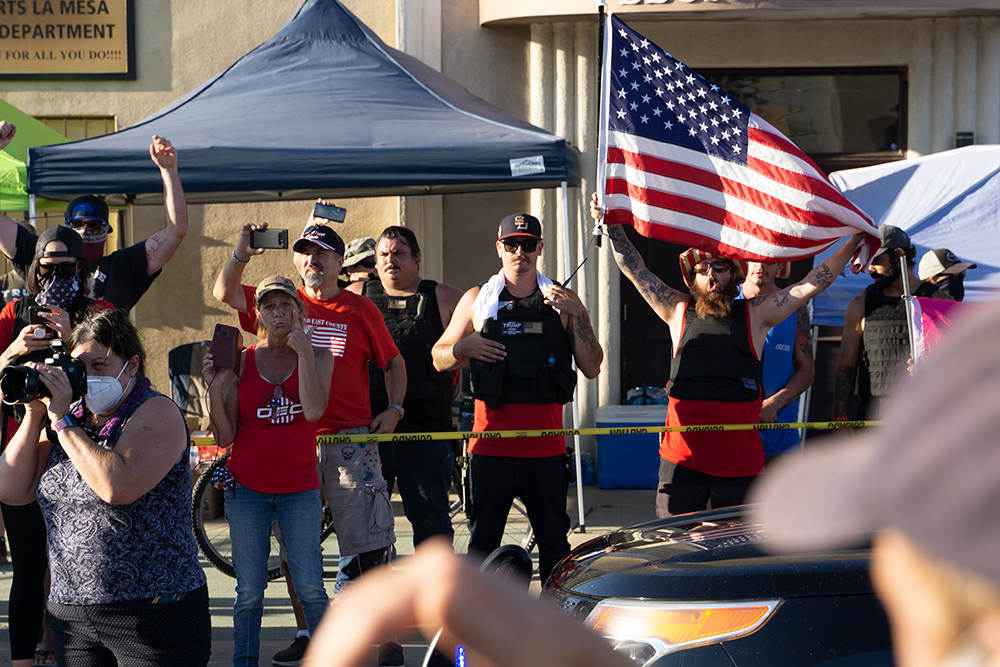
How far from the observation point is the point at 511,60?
9.63 meters

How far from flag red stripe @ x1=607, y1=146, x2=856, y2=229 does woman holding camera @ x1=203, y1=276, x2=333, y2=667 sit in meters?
2.09

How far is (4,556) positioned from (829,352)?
6.97 metres

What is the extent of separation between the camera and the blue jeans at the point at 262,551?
14.4 ft

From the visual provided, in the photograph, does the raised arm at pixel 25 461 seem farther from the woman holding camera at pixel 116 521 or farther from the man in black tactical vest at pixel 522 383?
the man in black tactical vest at pixel 522 383

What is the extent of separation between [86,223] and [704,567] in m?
3.70

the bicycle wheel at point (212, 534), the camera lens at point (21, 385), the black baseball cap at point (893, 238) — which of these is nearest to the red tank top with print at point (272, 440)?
the camera lens at point (21, 385)

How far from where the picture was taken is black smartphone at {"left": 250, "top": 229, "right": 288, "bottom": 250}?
17.5 ft

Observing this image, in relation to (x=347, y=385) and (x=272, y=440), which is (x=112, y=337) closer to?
(x=272, y=440)

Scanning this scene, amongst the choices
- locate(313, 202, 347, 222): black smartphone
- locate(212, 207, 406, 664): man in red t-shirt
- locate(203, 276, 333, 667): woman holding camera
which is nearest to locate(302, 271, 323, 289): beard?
locate(212, 207, 406, 664): man in red t-shirt

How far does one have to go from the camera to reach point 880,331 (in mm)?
5902

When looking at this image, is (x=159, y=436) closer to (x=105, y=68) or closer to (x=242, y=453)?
(x=242, y=453)

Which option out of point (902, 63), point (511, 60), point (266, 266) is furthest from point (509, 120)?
point (902, 63)

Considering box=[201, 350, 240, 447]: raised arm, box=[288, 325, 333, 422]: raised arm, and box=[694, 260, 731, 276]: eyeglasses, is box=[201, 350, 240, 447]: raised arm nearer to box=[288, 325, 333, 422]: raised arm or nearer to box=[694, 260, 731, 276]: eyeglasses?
box=[288, 325, 333, 422]: raised arm

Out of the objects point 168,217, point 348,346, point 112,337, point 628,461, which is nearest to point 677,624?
point 112,337
